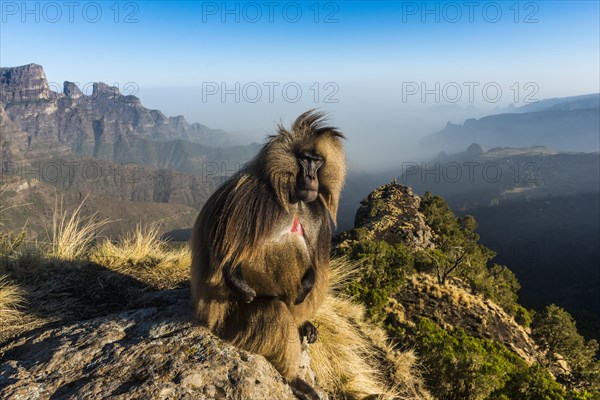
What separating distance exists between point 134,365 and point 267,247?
1506 millimetres

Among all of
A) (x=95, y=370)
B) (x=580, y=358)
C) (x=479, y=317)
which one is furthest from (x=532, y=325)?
(x=95, y=370)

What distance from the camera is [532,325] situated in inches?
559

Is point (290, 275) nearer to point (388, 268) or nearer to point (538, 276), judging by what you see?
point (388, 268)

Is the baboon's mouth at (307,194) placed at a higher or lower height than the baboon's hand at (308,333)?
higher

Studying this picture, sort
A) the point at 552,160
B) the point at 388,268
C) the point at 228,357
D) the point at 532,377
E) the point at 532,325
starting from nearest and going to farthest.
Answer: the point at 228,357 < the point at 532,377 < the point at 388,268 < the point at 532,325 < the point at 552,160

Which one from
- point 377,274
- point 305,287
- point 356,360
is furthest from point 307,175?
point 377,274

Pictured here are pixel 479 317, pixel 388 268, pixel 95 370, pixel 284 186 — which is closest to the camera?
pixel 95 370

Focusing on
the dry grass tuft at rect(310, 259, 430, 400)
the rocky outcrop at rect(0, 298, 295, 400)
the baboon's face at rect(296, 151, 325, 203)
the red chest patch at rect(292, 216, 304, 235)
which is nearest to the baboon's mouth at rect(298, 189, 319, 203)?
the baboon's face at rect(296, 151, 325, 203)

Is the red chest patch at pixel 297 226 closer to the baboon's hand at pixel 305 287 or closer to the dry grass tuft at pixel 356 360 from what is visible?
the baboon's hand at pixel 305 287

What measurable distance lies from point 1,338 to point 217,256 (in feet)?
8.20

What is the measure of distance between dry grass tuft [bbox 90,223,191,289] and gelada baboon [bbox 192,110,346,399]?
2580 mm

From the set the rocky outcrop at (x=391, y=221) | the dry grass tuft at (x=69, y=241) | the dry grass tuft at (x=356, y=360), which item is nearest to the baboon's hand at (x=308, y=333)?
the dry grass tuft at (x=356, y=360)

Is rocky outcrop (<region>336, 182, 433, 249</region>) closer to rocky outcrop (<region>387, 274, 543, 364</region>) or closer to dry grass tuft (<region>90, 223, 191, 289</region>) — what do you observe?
rocky outcrop (<region>387, 274, 543, 364</region>)

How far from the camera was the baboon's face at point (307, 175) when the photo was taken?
3.69m
